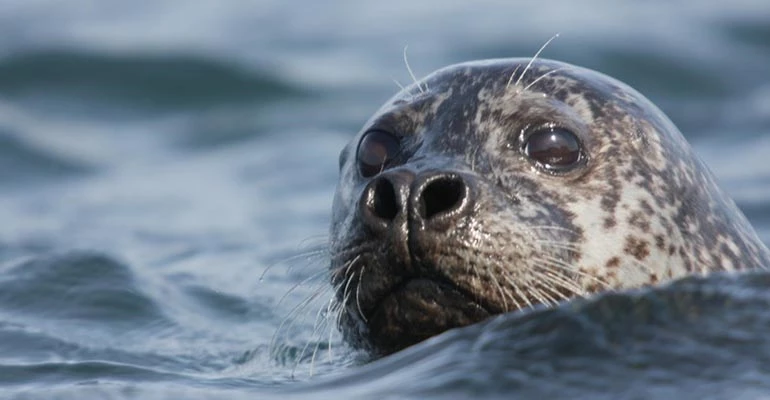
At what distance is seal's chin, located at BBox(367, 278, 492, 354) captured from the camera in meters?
5.45

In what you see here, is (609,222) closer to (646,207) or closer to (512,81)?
(646,207)

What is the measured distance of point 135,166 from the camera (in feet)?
43.3

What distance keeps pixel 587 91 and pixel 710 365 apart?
1691mm

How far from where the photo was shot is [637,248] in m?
5.88

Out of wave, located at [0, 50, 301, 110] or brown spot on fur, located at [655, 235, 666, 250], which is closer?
brown spot on fur, located at [655, 235, 666, 250]

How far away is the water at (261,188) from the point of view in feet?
16.7

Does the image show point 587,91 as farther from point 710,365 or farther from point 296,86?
point 296,86

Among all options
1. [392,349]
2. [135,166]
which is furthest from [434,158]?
[135,166]

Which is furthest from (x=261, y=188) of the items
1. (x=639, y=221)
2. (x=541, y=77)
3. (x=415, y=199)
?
(x=415, y=199)

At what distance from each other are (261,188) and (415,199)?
6950mm

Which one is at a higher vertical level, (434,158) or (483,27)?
(483,27)

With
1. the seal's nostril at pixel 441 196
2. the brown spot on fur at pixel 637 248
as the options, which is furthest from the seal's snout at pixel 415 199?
the brown spot on fur at pixel 637 248

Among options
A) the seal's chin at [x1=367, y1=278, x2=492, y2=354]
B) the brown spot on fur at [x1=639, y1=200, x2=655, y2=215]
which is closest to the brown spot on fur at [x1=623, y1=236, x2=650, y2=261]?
the brown spot on fur at [x1=639, y1=200, x2=655, y2=215]

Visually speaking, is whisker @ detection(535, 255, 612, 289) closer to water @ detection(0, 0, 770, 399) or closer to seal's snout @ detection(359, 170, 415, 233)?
water @ detection(0, 0, 770, 399)
